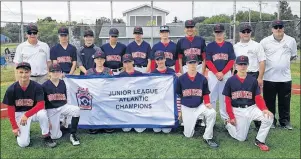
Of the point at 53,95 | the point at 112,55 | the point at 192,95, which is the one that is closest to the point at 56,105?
the point at 53,95

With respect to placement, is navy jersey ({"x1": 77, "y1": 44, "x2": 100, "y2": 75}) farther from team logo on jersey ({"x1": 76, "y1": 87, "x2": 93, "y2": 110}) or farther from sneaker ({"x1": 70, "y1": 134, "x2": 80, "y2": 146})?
sneaker ({"x1": 70, "y1": 134, "x2": 80, "y2": 146})

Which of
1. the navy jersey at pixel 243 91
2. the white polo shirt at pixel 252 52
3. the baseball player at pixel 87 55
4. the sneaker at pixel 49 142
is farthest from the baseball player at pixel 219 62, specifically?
the sneaker at pixel 49 142

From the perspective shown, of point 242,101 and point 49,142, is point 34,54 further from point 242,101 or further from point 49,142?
point 242,101

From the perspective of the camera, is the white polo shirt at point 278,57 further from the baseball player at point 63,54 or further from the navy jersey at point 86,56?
the baseball player at point 63,54

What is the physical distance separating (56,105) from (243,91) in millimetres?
3193

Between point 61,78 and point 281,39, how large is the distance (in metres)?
4.20

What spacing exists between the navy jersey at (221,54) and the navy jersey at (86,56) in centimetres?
229

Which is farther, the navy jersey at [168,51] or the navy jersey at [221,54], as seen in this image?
the navy jersey at [168,51]

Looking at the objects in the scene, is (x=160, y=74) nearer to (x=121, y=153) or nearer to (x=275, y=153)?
(x=121, y=153)

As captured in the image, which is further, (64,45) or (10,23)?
(10,23)

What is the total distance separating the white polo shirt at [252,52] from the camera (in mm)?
5953

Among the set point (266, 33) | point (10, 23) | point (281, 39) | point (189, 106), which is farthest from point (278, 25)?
point (10, 23)

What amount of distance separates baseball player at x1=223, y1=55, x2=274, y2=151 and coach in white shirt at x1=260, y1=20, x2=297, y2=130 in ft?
2.99

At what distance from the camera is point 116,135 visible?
18.9 feet
